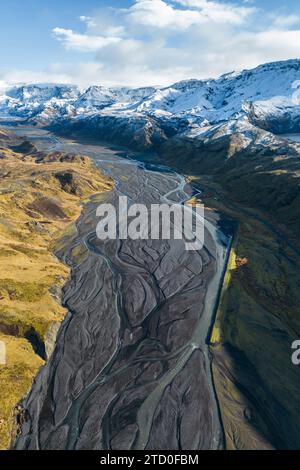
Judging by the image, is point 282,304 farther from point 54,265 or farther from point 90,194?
point 90,194

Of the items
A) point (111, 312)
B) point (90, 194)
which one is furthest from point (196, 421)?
point (90, 194)

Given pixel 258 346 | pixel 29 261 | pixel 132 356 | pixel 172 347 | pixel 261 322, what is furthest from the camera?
pixel 29 261

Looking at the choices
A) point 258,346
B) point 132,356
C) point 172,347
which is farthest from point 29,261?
point 258,346

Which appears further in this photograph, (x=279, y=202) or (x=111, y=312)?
(x=279, y=202)

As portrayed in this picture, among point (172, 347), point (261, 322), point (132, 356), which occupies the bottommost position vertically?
point (132, 356)

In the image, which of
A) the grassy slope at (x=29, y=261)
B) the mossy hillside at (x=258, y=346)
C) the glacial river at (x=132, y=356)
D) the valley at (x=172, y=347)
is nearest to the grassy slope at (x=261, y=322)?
the mossy hillside at (x=258, y=346)

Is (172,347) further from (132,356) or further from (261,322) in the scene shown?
(261,322)
